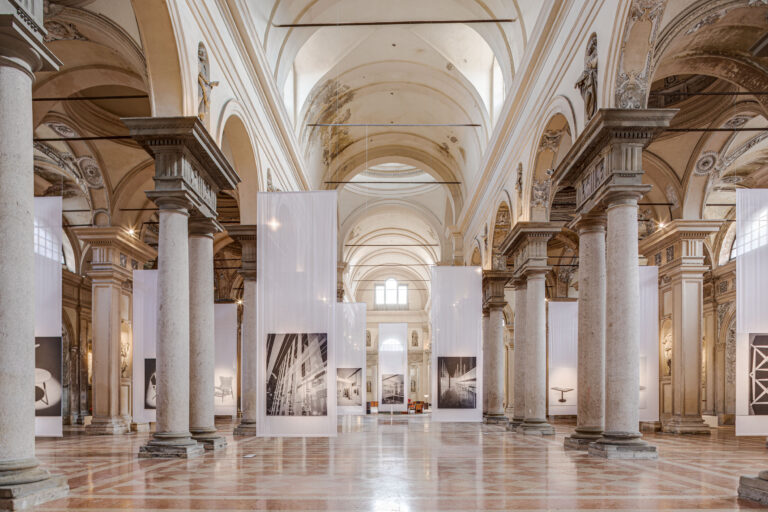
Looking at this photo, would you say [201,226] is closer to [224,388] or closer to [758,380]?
[224,388]

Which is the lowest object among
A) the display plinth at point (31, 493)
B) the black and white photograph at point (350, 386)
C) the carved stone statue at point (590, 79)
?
the black and white photograph at point (350, 386)

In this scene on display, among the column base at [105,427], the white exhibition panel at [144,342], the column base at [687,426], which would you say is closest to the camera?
the white exhibition panel at [144,342]

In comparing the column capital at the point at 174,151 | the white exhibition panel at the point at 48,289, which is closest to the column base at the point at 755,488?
the column capital at the point at 174,151

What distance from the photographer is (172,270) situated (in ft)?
39.7

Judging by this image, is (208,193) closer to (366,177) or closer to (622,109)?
(622,109)

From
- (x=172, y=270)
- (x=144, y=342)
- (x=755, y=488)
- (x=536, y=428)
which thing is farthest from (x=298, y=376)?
(x=536, y=428)

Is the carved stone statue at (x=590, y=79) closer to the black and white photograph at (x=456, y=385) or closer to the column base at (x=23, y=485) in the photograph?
the column base at (x=23, y=485)

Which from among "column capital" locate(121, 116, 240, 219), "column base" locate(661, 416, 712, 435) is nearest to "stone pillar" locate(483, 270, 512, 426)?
"column base" locate(661, 416, 712, 435)

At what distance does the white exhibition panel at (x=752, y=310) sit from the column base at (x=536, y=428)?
703 cm

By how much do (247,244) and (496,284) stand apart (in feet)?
35.5

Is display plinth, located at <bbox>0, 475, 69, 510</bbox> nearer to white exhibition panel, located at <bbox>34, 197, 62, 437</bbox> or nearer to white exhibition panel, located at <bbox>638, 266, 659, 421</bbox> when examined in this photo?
white exhibition panel, located at <bbox>34, 197, 62, 437</bbox>

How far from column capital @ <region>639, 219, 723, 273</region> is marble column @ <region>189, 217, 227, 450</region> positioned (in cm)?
1378

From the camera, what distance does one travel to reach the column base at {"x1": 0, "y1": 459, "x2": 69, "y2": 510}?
6.68 metres

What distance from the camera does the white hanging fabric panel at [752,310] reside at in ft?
37.7
